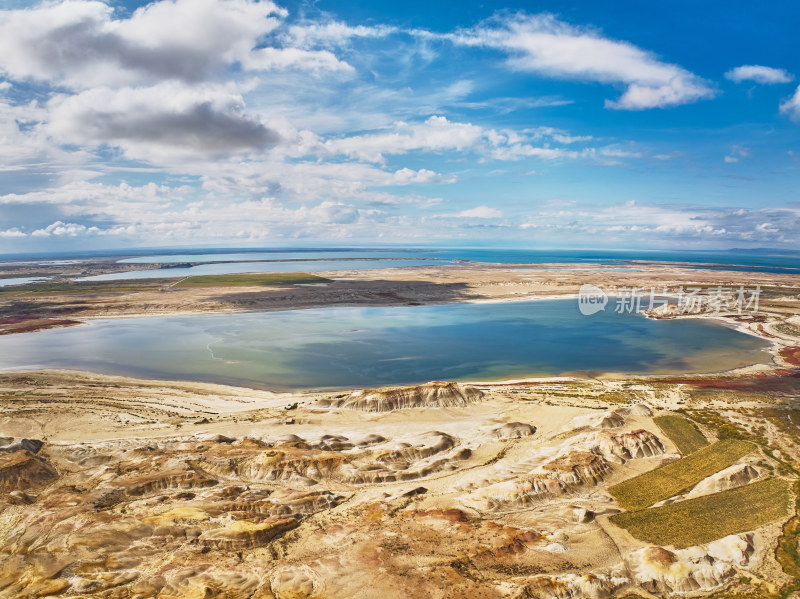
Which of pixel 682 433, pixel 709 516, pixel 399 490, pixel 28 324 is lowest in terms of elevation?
pixel 399 490

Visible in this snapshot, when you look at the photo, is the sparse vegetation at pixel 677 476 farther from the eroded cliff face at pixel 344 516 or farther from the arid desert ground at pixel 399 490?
the eroded cliff face at pixel 344 516

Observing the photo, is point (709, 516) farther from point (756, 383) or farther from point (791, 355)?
point (791, 355)

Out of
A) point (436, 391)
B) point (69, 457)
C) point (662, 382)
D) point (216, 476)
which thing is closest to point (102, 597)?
point (216, 476)

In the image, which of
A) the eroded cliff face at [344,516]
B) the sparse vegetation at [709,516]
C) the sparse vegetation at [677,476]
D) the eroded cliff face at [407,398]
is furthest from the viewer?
the eroded cliff face at [407,398]

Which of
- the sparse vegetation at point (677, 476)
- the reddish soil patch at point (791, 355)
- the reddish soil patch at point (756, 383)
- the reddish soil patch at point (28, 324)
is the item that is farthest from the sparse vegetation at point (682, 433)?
the reddish soil patch at point (28, 324)

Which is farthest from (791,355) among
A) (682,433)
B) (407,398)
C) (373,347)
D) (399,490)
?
(399,490)
